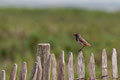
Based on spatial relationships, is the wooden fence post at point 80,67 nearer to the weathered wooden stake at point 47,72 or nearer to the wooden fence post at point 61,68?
the wooden fence post at point 61,68

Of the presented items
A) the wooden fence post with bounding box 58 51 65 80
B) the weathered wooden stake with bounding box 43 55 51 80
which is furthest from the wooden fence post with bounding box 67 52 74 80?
the weathered wooden stake with bounding box 43 55 51 80

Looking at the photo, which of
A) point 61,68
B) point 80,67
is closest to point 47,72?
point 61,68

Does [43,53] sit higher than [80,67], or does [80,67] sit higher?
[43,53]

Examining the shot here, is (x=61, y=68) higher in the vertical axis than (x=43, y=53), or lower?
lower

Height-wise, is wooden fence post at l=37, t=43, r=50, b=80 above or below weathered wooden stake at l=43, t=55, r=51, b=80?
above

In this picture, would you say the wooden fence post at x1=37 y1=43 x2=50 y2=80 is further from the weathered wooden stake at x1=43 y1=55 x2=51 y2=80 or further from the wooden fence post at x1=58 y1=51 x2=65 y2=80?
the wooden fence post at x1=58 y1=51 x2=65 y2=80

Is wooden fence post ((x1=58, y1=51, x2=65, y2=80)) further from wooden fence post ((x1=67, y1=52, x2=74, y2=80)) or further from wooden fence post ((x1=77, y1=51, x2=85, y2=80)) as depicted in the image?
wooden fence post ((x1=77, y1=51, x2=85, y2=80))

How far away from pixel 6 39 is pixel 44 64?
6.45 metres

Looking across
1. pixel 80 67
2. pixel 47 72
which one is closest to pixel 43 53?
pixel 47 72

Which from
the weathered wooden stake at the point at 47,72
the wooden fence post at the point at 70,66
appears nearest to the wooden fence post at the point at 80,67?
the wooden fence post at the point at 70,66

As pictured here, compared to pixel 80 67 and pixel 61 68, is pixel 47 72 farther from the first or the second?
pixel 80 67

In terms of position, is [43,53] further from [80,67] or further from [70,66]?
[80,67]

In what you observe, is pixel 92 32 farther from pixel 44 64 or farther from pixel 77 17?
pixel 77 17

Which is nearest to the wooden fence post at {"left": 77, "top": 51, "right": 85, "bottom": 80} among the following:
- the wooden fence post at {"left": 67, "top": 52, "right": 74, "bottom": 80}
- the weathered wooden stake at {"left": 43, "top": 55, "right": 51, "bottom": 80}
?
the wooden fence post at {"left": 67, "top": 52, "right": 74, "bottom": 80}
